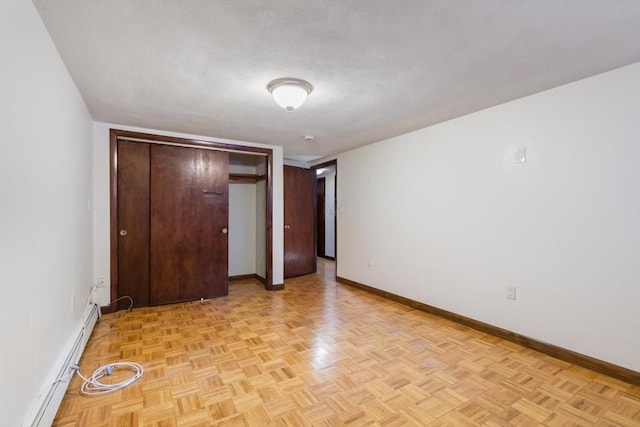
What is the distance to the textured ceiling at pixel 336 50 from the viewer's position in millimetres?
1505

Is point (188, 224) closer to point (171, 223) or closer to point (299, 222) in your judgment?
point (171, 223)

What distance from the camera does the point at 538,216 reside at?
2549mm

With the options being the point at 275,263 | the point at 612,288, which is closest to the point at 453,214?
the point at 612,288

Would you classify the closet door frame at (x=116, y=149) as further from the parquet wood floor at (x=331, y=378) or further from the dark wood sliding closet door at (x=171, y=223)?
the parquet wood floor at (x=331, y=378)

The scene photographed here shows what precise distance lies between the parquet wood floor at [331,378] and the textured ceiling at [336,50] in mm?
2201

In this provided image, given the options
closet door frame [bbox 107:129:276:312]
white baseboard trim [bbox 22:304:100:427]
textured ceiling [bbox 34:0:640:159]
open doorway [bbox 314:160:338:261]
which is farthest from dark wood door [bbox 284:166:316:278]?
white baseboard trim [bbox 22:304:100:427]

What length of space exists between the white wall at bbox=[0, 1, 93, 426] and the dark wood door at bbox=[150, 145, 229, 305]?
1415mm

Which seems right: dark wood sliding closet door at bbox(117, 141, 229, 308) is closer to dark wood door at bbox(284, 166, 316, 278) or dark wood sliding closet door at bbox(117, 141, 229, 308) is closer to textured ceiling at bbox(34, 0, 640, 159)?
textured ceiling at bbox(34, 0, 640, 159)

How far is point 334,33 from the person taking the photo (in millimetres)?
1687

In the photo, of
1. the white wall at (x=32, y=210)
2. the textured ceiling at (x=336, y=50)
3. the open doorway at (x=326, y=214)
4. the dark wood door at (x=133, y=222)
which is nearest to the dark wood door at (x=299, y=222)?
the open doorway at (x=326, y=214)

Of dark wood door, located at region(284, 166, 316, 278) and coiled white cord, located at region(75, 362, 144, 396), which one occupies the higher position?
dark wood door, located at region(284, 166, 316, 278)

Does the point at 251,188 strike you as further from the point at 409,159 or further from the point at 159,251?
the point at 409,159

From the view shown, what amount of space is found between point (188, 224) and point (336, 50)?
3006 mm

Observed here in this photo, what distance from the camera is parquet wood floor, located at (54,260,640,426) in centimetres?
171
